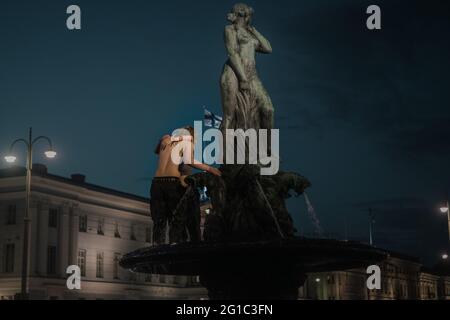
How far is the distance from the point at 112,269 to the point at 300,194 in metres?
50.2

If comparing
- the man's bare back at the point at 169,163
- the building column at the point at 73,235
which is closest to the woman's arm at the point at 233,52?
the man's bare back at the point at 169,163

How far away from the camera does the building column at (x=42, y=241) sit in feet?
170

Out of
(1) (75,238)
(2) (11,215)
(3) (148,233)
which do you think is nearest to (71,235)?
(1) (75,238)

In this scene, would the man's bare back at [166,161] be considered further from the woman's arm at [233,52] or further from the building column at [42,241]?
the building column at [42,241]

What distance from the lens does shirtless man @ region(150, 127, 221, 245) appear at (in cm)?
1239

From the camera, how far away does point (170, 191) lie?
12.6 m

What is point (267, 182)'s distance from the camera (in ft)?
42.0

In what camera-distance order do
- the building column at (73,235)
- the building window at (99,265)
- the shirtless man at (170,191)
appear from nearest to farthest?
the shirtless man at (170,191) → the building column at (73,235) → the building window at (99,265)

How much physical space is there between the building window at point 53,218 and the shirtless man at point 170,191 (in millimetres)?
41699

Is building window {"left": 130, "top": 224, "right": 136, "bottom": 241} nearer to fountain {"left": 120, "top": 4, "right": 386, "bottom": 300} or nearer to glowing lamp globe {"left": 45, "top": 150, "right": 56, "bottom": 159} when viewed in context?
glowing lamp globe {"left": 45, "top": 150, "right": 56, "bottom": 159}

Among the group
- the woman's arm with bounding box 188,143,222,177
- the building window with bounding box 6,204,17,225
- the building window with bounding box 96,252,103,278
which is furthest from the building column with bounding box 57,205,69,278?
the woman's arm with bounding box 188,143,222,177
